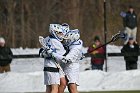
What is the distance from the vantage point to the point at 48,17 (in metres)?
25.0

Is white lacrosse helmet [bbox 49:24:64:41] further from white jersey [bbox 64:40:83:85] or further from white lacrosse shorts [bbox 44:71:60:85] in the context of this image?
white lacrosse shorts [bbox 44:71:60:85]

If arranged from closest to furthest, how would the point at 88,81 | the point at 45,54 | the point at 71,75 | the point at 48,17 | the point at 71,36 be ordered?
the point at 45,54 < the point at 71,36 < the point at 71,75 < the point at 88,81 < the point at 48,17

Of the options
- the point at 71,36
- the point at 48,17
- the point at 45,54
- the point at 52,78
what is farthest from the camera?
the point at 48,17

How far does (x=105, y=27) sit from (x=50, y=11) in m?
4.65

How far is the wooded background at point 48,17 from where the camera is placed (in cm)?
2356

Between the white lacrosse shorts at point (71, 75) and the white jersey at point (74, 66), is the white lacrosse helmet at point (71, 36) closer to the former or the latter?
the white jersey at point (74, 66)

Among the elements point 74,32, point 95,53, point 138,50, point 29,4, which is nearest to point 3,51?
point 95,53

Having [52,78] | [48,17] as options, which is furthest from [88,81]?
[48,17]

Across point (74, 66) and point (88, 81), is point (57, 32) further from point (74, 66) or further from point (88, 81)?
point (88, 81)

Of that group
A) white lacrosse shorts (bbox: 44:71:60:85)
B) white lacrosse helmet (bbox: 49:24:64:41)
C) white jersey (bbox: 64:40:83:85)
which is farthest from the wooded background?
white lacrosse shorts (bbox: 44:71:60:85)

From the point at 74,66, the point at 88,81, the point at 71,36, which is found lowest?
the point at 88,81

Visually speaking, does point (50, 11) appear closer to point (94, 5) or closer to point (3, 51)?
point (94, 5)

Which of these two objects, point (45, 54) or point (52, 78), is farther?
point (45, 54)

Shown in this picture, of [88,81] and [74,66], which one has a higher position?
[74,66]
